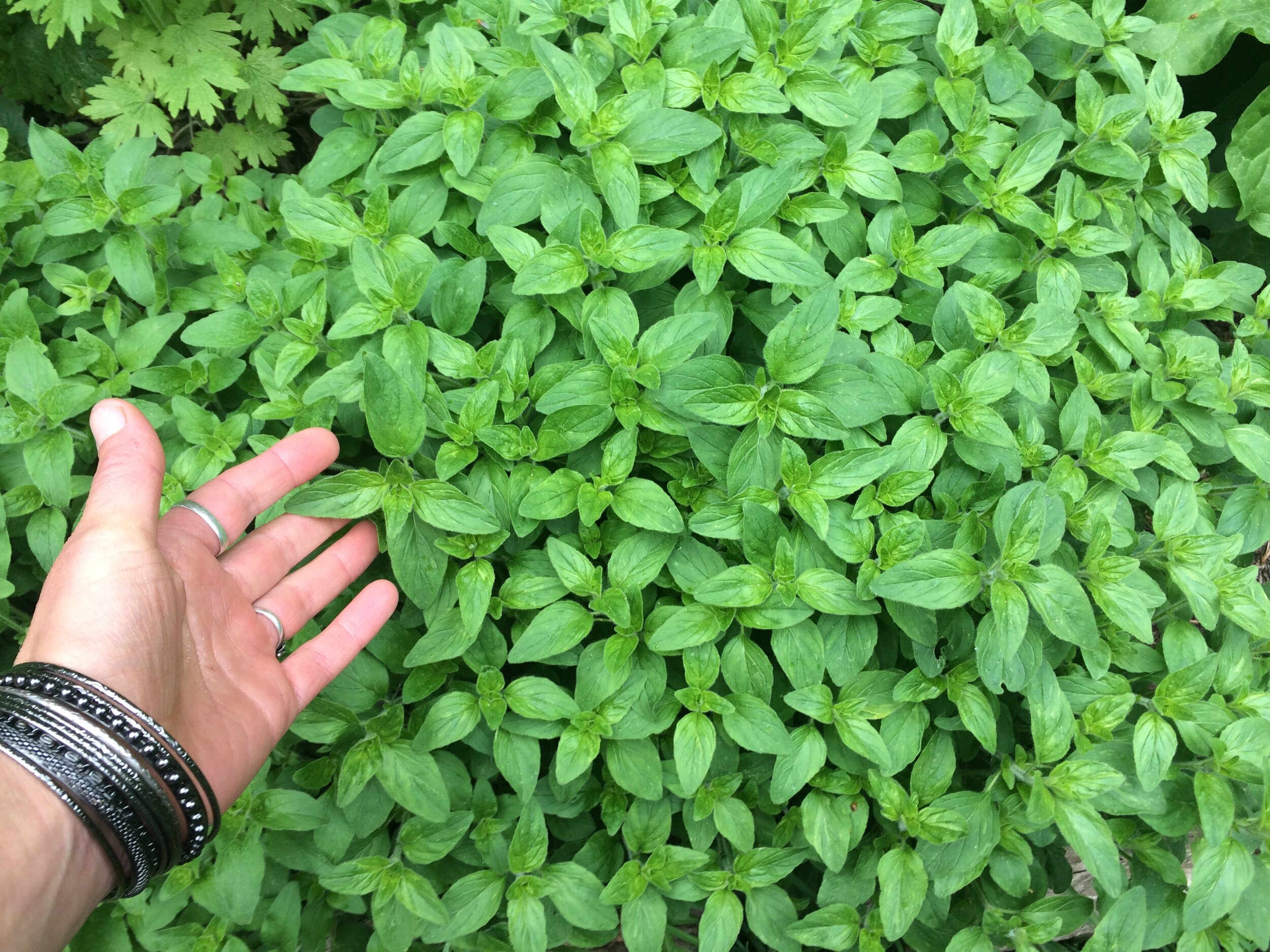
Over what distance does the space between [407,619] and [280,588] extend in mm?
368

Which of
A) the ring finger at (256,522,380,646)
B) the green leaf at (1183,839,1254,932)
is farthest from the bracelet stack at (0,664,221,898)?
the green leaf at (1183,839,1254,932)

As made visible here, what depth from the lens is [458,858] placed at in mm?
2355

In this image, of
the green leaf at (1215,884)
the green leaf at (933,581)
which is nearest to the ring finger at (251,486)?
the green leaf at (933,581)

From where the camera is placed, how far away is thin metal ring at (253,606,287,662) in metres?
2.11

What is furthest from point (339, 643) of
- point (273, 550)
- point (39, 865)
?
point (39, 865)

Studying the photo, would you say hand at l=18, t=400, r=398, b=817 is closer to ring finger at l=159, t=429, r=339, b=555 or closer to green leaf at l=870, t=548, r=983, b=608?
ring finger at l=159, t=429, r=339, b=555

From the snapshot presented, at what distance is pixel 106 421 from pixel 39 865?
0.94 m

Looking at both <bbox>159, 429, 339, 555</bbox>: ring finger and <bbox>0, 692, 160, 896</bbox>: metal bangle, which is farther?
<bbox>159, 429, 339, 555</bbox>: ring finger

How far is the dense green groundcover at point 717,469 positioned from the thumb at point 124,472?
310mm

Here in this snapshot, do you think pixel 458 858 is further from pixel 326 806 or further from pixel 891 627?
pixel 891 627

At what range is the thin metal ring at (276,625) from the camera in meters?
2.11

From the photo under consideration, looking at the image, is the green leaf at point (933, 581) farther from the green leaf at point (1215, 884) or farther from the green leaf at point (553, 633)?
the green leaf at point (1215, 884)

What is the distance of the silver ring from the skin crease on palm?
11 millimetres

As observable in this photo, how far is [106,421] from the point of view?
1.86 metres
